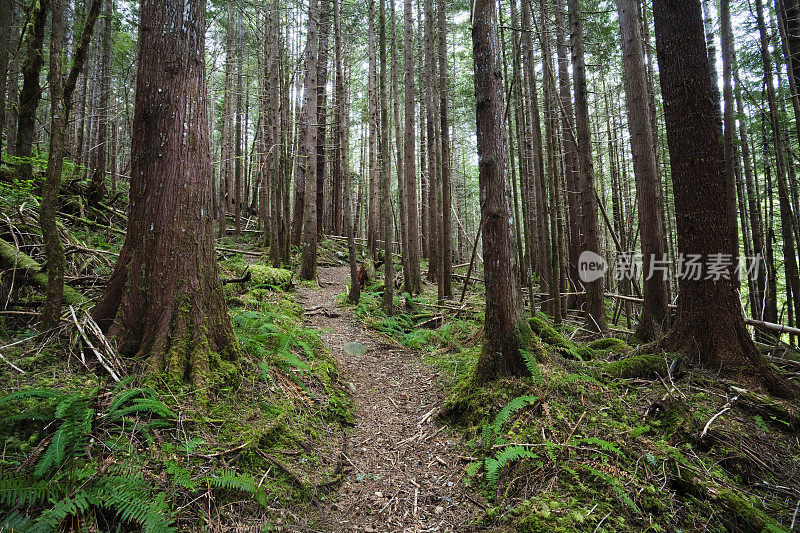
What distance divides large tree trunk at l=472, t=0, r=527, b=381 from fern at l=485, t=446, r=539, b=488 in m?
1.13

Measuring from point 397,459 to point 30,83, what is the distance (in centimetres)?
882

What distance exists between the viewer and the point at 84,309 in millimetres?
3455

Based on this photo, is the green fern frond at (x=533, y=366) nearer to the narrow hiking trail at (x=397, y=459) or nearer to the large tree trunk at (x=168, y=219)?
the narrow hiking trail at (x=397, y=459)

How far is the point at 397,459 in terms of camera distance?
363cm

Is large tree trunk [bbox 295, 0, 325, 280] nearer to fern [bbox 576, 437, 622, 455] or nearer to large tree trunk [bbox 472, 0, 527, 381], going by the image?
large tree trunk [bbox 472, 0, 527, 381]

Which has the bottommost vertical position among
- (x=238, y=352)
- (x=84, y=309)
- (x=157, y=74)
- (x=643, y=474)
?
(x=643, y=474)

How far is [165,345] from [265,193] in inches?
481

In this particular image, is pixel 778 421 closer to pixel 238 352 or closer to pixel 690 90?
pixel 690 90

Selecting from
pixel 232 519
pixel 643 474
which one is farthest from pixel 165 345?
pixel 643 474

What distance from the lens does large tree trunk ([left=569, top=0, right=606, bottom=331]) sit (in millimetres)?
7129

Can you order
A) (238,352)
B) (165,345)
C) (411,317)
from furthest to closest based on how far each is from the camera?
(411,317) < (238,352) < (165,345)

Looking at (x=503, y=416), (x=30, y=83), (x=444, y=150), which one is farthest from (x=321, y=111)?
(x=503, y=416)

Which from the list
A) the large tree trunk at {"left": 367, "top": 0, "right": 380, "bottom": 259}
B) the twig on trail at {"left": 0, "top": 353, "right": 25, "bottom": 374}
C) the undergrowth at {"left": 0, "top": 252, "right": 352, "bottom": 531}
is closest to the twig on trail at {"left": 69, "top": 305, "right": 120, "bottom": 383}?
the undergrowth at {"left": 0, "top": 252, "right": 352, "bottom": 531}

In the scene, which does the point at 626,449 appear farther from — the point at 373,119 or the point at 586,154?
the point at 373,119
